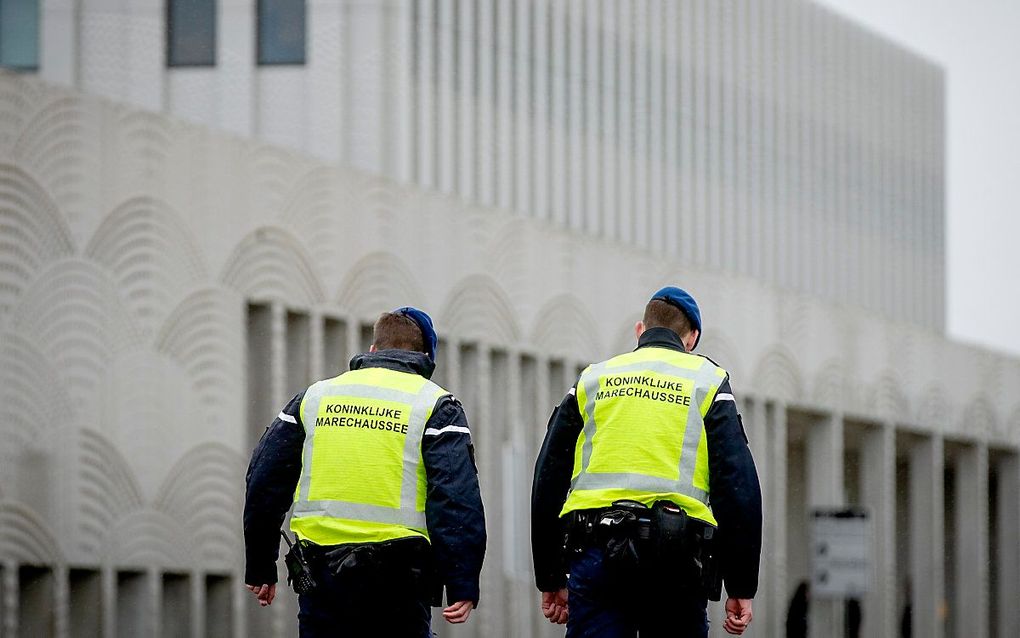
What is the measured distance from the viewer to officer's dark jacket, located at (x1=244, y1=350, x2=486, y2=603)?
7262 millimetres

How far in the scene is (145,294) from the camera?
18906 millimetres

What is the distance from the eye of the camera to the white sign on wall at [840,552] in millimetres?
23203

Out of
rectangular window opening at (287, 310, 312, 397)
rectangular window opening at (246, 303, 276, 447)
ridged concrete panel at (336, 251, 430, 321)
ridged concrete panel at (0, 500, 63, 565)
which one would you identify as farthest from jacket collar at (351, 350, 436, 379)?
ridged concrete panel at (336, 251, 430, 321)

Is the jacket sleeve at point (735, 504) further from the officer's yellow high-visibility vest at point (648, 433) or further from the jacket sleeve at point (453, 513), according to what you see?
the jacket sleeve at point (453, 513)

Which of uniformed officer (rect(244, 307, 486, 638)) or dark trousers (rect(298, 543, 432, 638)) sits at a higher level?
uniformed officer (rect(244, 307, 486, 638))

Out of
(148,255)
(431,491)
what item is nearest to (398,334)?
(431,491)

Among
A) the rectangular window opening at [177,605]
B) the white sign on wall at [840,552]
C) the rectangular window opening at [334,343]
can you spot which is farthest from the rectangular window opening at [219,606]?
the white sign on wall at [840,552]

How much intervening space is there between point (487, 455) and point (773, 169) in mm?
33489

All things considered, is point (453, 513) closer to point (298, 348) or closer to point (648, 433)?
point (648, 433)

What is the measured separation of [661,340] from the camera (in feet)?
24.9

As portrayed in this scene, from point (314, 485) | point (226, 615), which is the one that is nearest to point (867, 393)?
point (226, 615)

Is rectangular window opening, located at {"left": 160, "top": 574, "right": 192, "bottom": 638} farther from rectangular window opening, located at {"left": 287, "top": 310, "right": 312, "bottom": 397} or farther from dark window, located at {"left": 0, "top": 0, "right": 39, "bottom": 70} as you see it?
dark window, located at {"left": 0, "top": 0, "right": 39, "bottom": 70}

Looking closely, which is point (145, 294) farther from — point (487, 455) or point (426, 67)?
point (426, 67)

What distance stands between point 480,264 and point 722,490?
18.6 metres
